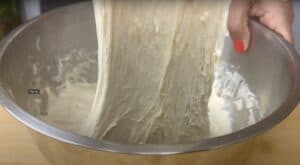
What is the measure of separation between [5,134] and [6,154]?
40 millimetres

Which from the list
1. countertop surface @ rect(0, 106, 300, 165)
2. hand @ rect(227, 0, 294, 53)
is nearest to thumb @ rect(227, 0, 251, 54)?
hand @ rect(227, 0, 294, 53)

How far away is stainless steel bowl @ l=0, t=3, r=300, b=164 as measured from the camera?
0.52 metres

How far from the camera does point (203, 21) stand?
72 cm

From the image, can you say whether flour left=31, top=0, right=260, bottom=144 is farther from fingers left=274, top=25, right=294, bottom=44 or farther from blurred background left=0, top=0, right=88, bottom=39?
blurred background left=0, top=0, right=88, bottom=39

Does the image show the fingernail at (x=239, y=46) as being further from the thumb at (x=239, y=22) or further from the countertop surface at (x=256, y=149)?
the countertop surface at (x=256, y=149)

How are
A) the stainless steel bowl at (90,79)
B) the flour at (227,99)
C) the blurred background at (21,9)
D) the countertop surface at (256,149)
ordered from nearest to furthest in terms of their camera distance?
the stainless steel bowl at (90,79) < the countertop surface at (256,149) < the flour at (227,99) < the blurred background at (21,9)

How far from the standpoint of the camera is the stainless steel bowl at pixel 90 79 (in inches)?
20.3

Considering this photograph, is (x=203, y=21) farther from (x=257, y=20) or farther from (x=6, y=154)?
(x=6, y=154)

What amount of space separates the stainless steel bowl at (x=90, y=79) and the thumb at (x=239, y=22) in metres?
0.01

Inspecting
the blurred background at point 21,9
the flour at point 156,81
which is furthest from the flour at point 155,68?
the blurred background at point 21,9

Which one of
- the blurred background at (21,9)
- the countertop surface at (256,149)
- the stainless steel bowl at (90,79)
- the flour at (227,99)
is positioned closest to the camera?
the stainless steel bowl at (90,79)

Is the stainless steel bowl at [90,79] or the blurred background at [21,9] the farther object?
the blurred background at [21,9]

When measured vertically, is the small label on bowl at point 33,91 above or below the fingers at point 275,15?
below

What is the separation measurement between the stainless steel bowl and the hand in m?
0.02
